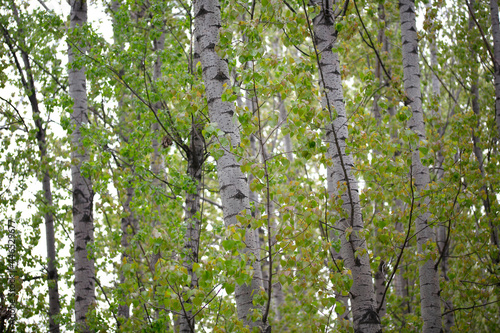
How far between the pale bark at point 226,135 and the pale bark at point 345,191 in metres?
0.72

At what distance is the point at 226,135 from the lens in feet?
9.99

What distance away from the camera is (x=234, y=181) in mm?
3035

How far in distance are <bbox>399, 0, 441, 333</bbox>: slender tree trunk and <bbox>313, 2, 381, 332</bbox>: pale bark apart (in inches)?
37.7

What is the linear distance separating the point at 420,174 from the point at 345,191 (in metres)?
1.71

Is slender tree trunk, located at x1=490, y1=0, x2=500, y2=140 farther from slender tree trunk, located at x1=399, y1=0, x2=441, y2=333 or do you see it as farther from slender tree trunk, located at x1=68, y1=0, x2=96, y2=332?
slender tree trunk, located at x1=68, y1=0, x2=96, y2=332

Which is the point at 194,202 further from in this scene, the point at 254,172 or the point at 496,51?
the point at 496,51

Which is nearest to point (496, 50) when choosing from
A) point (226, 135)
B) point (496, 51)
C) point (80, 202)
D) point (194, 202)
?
point (496, 51)

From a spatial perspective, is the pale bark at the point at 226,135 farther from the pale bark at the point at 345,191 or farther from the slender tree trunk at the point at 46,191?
the slender tree trunk at the point at 46,191

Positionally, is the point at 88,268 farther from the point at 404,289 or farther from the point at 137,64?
the point at 404,289

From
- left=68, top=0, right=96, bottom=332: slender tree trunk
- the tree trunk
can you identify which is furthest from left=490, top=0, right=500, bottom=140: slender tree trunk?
left=68, top=0, right=96, bottom=332: slender tree trunk

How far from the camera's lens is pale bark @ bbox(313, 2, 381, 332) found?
3.26m

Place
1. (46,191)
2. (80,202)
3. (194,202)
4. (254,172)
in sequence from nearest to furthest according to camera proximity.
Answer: (254,172), (194,202), (80,202), (46,191)

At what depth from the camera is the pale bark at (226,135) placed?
2889mm

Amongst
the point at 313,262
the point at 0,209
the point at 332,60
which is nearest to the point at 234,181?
the point at 313,262
